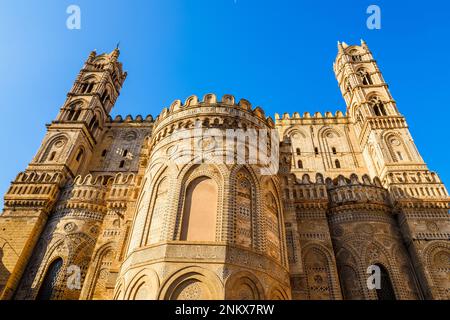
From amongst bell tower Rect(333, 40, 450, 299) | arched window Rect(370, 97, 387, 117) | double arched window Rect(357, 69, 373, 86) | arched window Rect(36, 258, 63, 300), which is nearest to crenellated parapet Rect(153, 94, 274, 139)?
arched window Rect(36, 258, 63, 300)

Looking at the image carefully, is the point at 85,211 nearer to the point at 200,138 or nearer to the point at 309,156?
the point at 200,138

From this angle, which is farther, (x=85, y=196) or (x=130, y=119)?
(x=130, y=119)

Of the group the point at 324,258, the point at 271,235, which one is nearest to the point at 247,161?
the point at 271,235

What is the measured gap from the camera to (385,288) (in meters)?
15.9

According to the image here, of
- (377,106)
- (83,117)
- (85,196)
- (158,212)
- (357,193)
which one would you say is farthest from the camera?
(377,106)

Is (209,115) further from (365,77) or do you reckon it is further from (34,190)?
(365,77)

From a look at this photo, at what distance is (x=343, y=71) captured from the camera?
3044 cm

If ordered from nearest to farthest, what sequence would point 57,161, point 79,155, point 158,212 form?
point 158,212
point 57,161
point 79,155

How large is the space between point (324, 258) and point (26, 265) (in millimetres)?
17038

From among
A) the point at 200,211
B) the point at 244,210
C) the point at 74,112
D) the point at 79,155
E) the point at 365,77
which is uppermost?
the point at 365,77

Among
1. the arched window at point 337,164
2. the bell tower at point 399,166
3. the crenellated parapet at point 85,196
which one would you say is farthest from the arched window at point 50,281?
the arched window at point 337,164

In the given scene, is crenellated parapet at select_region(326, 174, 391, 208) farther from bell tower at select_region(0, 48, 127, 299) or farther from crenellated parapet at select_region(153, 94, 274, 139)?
bell tower at select_region(0, 48, 127, 299)

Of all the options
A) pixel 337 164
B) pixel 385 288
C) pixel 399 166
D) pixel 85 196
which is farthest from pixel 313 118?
pixel 85 196

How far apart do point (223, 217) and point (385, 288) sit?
35.8 ft
